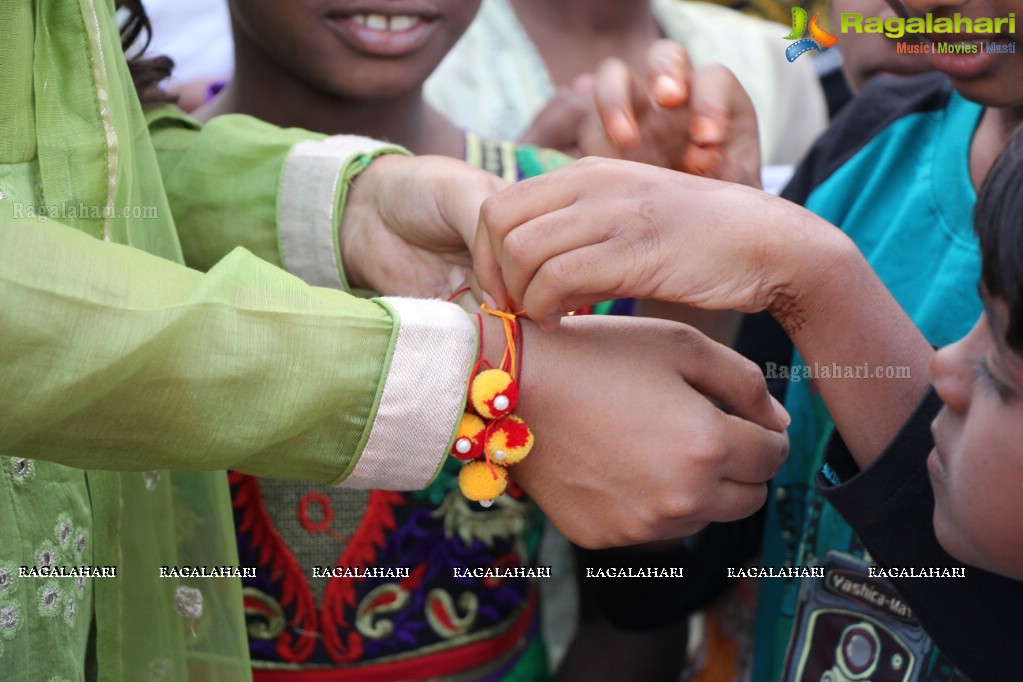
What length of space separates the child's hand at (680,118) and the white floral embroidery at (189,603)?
2.19 feet

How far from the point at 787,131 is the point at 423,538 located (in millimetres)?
1463

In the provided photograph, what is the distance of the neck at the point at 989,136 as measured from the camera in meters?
1.23

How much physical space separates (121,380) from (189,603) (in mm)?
352

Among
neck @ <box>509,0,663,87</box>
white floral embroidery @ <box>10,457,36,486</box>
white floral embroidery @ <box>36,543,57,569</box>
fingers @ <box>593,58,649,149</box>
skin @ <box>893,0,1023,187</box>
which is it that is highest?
skin @ <box>893,0,1023,187</box>

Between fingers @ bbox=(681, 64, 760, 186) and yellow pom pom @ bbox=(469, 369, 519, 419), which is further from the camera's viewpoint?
fingers @ bbox=(681, 64, 760, 186)

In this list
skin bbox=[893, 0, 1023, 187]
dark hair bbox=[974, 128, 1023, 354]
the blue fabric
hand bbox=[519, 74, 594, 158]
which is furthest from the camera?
hand bbox=[519, 74, 594, 158]

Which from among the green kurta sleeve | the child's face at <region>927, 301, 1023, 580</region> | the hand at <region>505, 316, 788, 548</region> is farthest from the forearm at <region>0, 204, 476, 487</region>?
the child's face at <region>927, 301, 1023, 580</region>

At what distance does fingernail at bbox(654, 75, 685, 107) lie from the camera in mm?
1163

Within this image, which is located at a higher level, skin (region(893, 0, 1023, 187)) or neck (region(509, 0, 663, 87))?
skin (region(893, 0, 1023, 187))

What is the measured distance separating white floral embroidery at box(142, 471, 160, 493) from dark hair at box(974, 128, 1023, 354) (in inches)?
32.5

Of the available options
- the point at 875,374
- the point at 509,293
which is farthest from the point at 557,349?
the point at 875,374

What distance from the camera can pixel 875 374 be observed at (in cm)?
103

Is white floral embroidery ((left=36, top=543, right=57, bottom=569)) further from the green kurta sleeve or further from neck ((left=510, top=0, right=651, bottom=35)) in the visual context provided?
neck ((left=510, top=0, right=651, bottom=35))

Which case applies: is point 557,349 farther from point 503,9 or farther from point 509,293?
point 503,9
